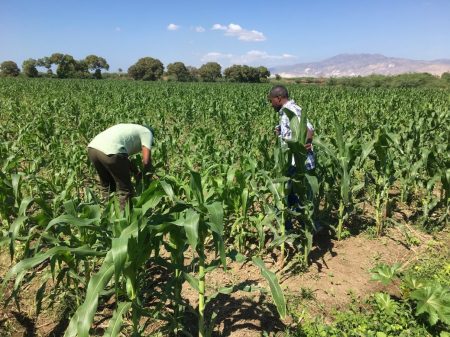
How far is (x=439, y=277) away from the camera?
11.2ft

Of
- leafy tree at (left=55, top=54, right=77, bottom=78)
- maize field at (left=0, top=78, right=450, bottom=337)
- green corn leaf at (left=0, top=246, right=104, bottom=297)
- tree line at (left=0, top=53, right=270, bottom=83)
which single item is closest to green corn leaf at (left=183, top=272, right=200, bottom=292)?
maize field at (left=0, top=78, right=450, bottom=337)

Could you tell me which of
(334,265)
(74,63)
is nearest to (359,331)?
(334,265)

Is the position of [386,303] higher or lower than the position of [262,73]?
lower

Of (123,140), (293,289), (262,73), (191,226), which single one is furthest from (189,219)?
(262,73)

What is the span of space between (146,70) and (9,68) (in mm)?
30885

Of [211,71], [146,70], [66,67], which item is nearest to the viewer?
[66,67]

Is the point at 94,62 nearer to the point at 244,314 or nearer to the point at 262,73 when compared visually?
the point at 262,73

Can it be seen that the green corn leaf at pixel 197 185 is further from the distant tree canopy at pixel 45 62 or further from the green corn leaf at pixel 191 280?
the distant tree canopy at pixel 45 62

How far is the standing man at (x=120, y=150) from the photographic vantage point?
12.7 feet

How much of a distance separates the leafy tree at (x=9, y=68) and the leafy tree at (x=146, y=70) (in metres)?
25.8

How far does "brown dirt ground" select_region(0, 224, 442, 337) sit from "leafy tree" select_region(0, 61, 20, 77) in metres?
86.2

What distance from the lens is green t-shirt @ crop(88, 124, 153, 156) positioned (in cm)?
384

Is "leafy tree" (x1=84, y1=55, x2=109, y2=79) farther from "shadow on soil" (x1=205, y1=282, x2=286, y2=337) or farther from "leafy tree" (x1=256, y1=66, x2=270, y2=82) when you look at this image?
"shadow on soil" (x1=205, y1=282, x2=286, y2=337)

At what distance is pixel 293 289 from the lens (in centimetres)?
332
